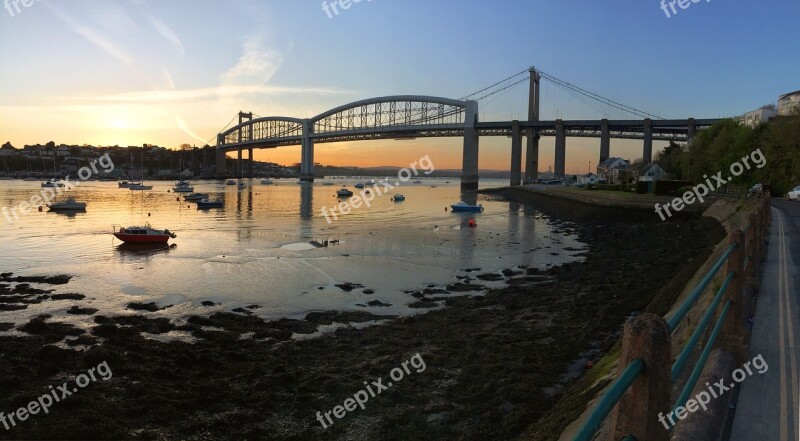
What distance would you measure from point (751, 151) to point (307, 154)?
12656 cm

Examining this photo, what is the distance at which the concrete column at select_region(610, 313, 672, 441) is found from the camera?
2.17 m

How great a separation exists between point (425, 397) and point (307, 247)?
832 inches

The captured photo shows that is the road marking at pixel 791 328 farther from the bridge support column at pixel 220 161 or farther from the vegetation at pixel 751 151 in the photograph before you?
the bridge support column at pixel 220 161

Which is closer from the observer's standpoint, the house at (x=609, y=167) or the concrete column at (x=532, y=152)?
the house at (x=609, y=167)

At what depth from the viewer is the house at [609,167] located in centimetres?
9312

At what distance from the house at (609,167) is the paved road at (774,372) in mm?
87298

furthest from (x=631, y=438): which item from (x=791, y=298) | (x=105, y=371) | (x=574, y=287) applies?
(x=574, y=287)

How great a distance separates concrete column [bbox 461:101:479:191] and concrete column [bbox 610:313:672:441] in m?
124

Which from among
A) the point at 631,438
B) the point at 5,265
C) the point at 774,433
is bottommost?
the point at 5,265

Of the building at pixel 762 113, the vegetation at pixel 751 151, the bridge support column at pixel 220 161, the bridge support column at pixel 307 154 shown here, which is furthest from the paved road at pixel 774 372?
the bridge support column at pixel 220 161

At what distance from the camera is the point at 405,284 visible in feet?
61.7

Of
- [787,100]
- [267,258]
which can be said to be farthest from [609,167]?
[267,258]

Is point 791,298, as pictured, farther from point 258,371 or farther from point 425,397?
point 258,371

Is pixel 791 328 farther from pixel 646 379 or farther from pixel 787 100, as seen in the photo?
pixel 787 100
